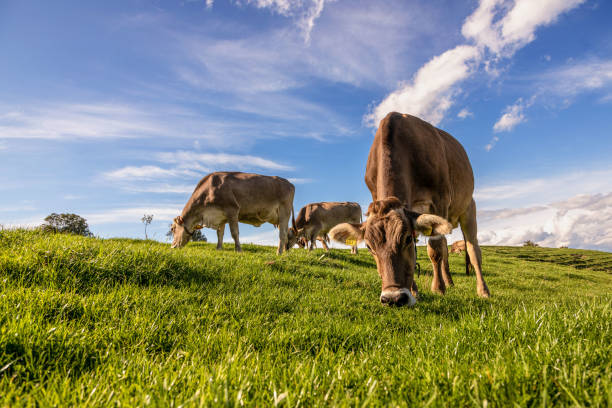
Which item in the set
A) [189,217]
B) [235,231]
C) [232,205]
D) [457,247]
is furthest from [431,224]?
[457,247]

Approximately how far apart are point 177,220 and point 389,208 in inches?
503

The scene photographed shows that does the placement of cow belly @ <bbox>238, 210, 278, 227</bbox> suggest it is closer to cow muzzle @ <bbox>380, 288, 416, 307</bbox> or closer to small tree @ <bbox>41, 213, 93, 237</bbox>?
cow muzzle @ <bbox>380, 288, 416, 307</bbox>

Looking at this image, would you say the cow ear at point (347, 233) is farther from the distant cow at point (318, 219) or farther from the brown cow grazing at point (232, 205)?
the distant cow at point (318, 219)

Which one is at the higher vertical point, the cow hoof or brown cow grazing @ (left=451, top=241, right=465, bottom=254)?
brown cow grazing @ (left=451, top=241, right=465, bottom=254)

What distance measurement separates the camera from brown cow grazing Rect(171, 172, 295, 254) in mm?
15570

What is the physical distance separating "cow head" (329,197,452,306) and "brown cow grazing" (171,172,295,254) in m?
10.3

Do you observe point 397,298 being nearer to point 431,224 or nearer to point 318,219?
point 431,224

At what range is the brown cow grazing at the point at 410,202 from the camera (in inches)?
191

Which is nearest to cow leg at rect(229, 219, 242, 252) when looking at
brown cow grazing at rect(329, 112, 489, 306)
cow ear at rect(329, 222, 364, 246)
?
brown cow grazing at rect(329, 112, 489, 306)

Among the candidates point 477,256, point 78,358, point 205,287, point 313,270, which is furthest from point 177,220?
point 78,358

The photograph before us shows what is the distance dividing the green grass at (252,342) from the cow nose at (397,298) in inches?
7.2

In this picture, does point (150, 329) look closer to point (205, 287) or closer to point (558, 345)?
point (205, 287)

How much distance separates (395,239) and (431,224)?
0.68m

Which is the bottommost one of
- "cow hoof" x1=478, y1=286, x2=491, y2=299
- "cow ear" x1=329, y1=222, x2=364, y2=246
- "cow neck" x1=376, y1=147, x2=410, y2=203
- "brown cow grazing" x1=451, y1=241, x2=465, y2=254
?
"cow hoof" x1=478, y1=286, x2=491, y2=299
